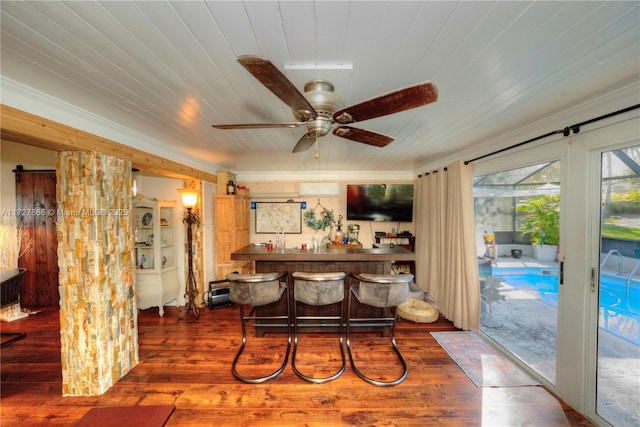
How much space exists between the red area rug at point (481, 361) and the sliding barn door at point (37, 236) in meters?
5.97

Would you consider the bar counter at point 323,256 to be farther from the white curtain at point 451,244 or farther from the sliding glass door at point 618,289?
the sliding glass door at point 618,289

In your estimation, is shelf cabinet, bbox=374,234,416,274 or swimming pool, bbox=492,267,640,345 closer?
swimming pool, bbox=492,267,640,345

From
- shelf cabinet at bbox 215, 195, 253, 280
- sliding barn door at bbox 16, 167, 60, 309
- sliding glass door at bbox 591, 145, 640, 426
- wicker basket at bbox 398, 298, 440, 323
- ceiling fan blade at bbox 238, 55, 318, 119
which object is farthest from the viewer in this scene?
shelf cabinet at bbox 215, 195, 253, 280

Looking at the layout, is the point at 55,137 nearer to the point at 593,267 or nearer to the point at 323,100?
the point at 323,100

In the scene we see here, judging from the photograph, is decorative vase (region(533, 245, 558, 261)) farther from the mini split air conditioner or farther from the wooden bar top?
the mini split air conditioner

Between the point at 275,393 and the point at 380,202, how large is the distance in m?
3.34

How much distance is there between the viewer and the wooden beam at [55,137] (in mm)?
1407

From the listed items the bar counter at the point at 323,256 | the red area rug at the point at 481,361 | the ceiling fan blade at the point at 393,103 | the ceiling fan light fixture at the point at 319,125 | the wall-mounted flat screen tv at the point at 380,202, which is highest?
the ceiling fan blade at the point at 393,103

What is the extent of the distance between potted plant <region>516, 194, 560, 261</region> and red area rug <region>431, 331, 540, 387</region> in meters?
1.18

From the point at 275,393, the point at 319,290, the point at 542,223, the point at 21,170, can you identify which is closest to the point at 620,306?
the point at 542,223

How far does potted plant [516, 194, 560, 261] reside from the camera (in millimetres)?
2117

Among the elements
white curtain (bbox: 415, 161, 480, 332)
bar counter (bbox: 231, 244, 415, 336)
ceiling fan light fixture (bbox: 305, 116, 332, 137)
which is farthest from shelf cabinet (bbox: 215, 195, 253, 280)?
white curtain (bbox: 415, 161, 480, 332)

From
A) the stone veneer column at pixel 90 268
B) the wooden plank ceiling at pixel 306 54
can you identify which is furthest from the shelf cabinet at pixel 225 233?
the wooden plank ceiling at pixel 306 54

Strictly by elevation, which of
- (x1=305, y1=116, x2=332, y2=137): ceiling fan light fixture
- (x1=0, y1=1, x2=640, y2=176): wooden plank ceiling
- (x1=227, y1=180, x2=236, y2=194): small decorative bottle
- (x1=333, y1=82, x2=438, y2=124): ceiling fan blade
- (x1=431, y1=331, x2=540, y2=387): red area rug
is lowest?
(x1=431, y1=331, x2=540, y2=387): red area rug
